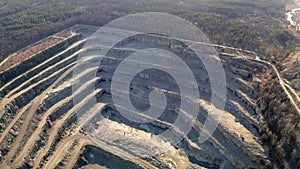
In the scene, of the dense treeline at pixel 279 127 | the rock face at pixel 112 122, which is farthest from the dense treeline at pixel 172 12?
the dense treeline at pixel 279 127

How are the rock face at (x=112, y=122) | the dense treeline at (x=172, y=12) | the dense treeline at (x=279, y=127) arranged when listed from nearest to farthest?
the dense treeline at (x=279, y=127) < the rock face at (x=112, y=122) < the dense treeline at (x=172, y=12)

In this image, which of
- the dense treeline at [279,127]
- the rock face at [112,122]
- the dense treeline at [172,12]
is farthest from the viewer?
the dense treeline at [172,12]

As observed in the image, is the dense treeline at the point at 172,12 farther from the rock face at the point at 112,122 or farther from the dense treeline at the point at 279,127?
the dense treeline at the point at 279,127

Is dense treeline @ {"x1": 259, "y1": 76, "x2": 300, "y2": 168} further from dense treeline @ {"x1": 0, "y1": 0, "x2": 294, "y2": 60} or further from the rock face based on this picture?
dense treeline @ {"x1": 0, "y1": 0, "x2": 294, "y2": 60}

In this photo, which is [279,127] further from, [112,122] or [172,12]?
[172,12]


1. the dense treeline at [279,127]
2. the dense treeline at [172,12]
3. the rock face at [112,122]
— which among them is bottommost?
the rock face at [112,122]

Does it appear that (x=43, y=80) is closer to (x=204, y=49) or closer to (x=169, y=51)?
(x=169, y=51)

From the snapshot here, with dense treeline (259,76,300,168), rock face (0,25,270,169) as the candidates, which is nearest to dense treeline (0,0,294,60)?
rock face (0,25,270,169)

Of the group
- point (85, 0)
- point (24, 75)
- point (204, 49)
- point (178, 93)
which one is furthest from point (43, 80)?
point (85, 0)

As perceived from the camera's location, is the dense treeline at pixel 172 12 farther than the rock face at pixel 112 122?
Yes

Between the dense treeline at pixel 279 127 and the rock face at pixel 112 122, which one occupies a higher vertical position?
the dense treeline at pixel 279 127
